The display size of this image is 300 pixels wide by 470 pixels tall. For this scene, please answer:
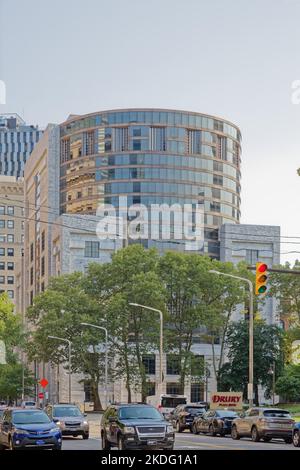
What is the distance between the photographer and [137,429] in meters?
32.2

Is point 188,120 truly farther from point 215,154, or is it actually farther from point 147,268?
point 147,268

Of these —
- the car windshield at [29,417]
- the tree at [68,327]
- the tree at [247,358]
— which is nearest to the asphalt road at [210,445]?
the car windshield at [29,417]

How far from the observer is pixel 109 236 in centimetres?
14000

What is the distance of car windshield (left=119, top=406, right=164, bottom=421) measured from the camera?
3366 cm

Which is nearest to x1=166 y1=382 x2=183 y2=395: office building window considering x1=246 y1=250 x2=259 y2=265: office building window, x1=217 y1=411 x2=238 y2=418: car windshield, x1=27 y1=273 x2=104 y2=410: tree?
x1=246 y1=250 x2=259 y2=265: office building window

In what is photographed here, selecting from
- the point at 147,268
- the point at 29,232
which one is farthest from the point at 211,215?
the point at 147,268

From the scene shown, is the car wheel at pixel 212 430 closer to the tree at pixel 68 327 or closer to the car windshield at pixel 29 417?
the car windshield at pixel 29 417

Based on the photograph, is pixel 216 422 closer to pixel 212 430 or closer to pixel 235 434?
pixel 212 430

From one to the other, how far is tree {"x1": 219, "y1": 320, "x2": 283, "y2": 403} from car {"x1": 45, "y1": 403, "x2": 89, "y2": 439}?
185 feet

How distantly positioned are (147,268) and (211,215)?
5627 centimetres
